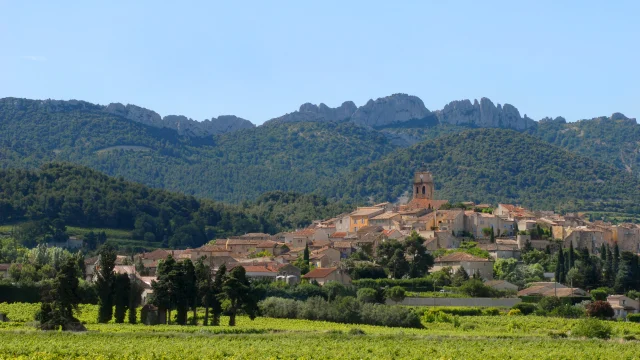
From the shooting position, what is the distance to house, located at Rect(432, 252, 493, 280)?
8900cm

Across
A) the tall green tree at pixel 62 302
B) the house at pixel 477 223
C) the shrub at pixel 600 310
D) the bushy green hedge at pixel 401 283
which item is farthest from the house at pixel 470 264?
the tall green tree at pixel 62 302

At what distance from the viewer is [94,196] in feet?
469

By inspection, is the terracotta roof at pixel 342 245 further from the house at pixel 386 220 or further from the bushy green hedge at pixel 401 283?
the bushy green hedge at pixel 401 283

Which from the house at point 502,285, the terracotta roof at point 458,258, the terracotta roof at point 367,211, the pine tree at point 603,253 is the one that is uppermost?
the terracotta roof at point 367,211

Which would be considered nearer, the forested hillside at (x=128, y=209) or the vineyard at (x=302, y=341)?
the vineyard at (x=302, y=341)

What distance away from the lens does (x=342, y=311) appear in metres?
70.5

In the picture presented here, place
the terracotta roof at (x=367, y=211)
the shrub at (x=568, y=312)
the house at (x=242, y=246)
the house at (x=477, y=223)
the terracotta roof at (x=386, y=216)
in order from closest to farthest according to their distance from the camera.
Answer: the shrub at (x=568, y=312), the house at (x=477, y=223), the house at (x=242, y=246), the terracotta roof at (x=386, y=216), the terracotta roof at (x=367, y=211)

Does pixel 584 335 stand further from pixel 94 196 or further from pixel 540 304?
pixel 94 196

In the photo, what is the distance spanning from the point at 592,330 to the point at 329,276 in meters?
24.6

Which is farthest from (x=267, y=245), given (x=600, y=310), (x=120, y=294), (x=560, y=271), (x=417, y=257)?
(x=120, y=294)

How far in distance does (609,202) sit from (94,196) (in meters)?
86.6

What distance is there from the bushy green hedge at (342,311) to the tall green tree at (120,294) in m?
10.4

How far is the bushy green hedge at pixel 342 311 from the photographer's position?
227 feet

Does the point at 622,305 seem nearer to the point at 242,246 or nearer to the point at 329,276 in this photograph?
the point at 329,276
